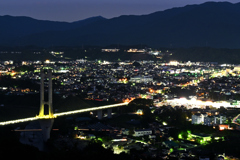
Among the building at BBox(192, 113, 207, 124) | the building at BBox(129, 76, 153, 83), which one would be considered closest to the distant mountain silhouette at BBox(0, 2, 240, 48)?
the building at BBox(129, 76, 153, 83)

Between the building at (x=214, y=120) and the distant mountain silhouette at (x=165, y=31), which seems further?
the distant mountain silhouette at (x=165, y=31)

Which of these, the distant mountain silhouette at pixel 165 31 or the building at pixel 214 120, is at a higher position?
the distant mountain silhouette at pixel 165 31

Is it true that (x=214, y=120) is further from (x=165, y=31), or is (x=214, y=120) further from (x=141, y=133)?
(x=165, y=31)

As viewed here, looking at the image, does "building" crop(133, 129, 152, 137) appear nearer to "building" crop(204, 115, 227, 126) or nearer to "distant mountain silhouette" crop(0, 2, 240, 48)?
"building" crop(204, 115, 227, 126)

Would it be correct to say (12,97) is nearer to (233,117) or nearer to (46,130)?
(46,130)

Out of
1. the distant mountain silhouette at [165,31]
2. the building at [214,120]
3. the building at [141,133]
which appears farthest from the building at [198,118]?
the distant mountain silhouette at [165,31]

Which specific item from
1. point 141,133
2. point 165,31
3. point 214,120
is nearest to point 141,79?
point 214,120

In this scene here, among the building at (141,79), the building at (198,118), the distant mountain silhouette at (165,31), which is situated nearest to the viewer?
the building at (198,118)

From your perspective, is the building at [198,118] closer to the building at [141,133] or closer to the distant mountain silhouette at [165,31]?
the building at [141,133]
